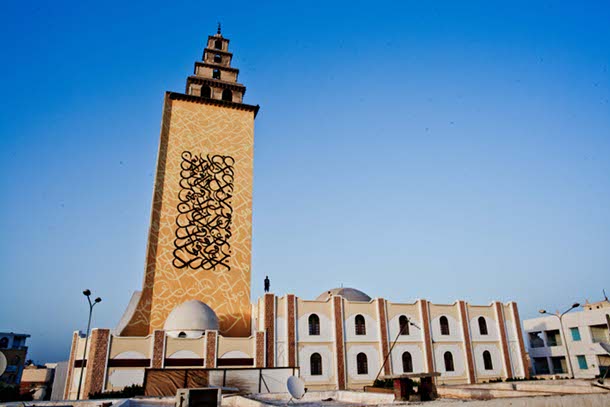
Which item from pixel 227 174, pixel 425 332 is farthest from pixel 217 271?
pixel 425 332

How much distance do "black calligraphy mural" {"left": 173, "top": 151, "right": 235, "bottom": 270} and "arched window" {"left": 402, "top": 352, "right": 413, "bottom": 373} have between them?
14.9 metres

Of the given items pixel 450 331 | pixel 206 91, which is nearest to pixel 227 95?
pixel 206 91

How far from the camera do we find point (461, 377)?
32.6 m

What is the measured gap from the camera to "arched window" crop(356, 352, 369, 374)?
30.5 meters

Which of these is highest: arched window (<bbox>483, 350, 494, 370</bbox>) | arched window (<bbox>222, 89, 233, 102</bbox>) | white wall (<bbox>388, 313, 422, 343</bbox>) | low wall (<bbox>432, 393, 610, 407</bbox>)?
arched window (<bbox>222, 89, 233, 102</bbox>)

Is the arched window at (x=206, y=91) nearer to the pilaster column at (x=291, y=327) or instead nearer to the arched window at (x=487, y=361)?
the pilaster column at (x=291, y=327)

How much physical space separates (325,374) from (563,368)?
28.5m

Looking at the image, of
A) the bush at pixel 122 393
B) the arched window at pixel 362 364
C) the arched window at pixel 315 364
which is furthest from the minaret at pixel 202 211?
the arched window at pixel 362 364

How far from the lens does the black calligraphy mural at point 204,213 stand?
31250mm

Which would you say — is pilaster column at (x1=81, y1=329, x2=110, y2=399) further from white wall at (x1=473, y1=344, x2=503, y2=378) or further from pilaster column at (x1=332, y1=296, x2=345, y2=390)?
white wall at (x1=473, y1=344, x2=503, y2=378)

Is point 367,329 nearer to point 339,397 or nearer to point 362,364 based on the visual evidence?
point 362,364

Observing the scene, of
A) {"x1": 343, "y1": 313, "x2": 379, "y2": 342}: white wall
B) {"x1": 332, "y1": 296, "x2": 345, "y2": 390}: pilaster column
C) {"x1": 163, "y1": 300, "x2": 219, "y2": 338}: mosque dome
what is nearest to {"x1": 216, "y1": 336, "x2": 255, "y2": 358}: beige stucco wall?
{"x1": 163, "y1": 300, "x2": 219, "y2": 338}: mosque dome

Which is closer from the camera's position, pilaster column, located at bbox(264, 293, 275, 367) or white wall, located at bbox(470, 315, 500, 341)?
pilaster column, located at bbox(264, 293, 275, 367)

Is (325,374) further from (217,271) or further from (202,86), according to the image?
(202,86)
